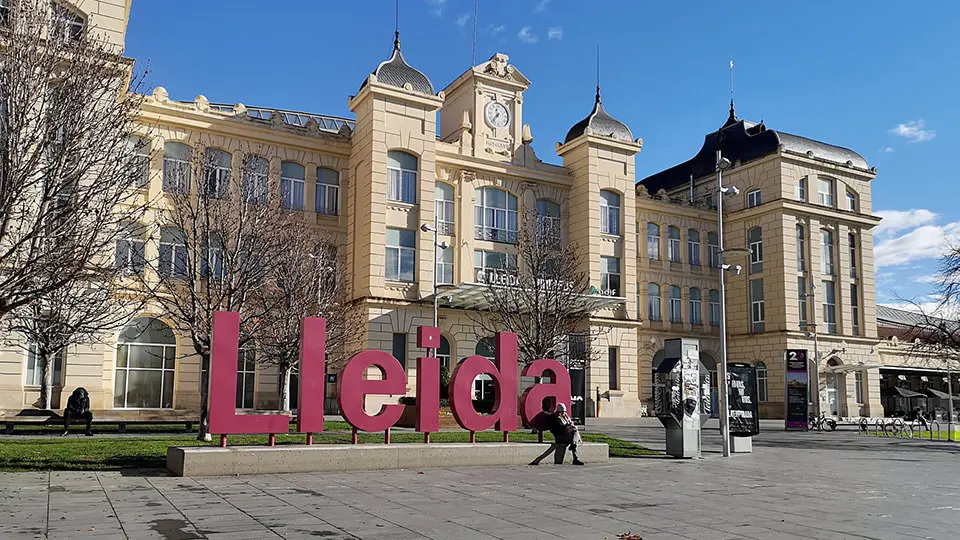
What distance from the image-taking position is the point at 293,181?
4119cm

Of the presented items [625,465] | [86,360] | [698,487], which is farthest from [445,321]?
[698,487]

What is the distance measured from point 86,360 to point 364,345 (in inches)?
469

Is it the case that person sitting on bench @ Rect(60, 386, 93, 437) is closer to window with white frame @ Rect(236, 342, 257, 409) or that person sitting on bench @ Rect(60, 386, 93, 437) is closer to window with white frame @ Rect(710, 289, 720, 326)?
window with white frame @ Rect(236, 342, 257, 409)

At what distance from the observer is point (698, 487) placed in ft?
47.6

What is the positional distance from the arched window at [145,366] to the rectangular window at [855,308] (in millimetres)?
43525

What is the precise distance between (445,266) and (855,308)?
102ft

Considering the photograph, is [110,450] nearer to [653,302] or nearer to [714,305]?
[653,302]

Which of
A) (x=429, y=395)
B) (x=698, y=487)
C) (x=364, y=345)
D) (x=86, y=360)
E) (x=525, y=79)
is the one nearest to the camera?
(x=698, y=487)

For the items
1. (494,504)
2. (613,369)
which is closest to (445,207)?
(613,369)

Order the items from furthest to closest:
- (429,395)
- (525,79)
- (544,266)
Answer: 1. (525,79)
2. (544,266)
3. (429,395)

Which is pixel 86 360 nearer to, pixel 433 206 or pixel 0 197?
pixel 433 206

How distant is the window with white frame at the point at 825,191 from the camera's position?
56.4m

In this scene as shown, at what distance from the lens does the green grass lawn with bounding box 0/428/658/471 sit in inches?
607

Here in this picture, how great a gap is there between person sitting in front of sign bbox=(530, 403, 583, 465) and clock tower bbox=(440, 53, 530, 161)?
28.1m
